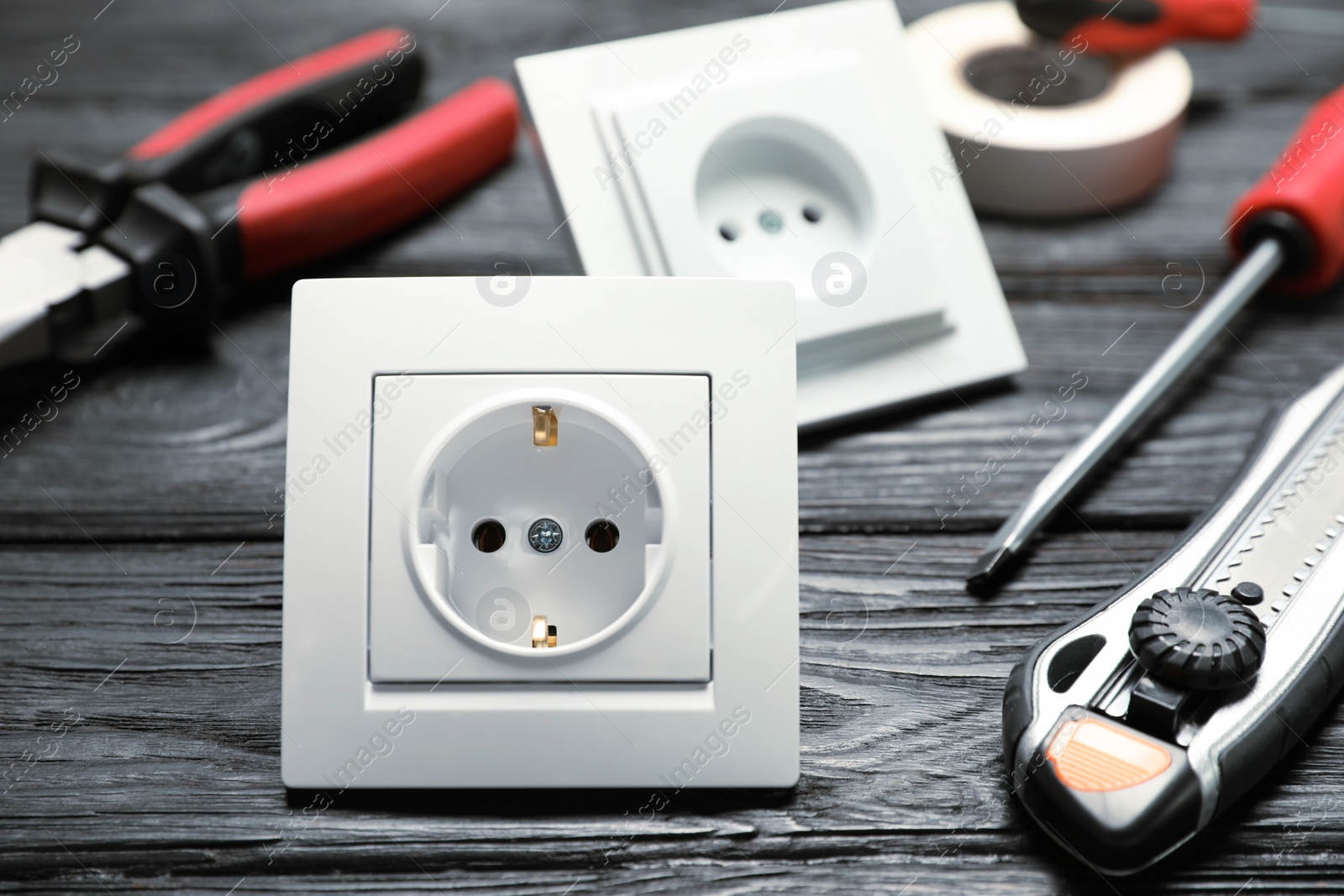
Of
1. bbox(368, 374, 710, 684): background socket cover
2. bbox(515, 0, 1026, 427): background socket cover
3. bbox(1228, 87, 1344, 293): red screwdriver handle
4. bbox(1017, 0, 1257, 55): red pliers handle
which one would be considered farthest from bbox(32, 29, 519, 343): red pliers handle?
bbox(1228, 87, 1344, 293): red screwdriver handle

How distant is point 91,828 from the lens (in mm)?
418

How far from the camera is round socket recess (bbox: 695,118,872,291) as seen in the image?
58cm

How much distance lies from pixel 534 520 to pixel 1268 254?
0.44 m

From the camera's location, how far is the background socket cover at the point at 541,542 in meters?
0.41

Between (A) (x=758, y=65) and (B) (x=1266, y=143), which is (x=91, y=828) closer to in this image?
(A) (x=758, y=65)

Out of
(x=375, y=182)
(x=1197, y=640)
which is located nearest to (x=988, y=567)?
(x=1197, y=640)

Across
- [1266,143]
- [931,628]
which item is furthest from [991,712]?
[1266,143]

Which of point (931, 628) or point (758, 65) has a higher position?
point (758, 65)

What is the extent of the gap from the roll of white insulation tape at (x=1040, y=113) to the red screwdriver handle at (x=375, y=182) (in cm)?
27

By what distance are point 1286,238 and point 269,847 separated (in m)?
0.60

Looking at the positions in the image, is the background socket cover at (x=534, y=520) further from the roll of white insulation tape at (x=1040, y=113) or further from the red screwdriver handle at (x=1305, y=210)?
the red screwdriver handle at (x=1305, y=210)

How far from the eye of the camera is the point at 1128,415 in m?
0.55

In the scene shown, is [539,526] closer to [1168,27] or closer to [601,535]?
[601,535]

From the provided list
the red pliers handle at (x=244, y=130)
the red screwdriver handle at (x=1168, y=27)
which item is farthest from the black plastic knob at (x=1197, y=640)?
the red pliers handle at (x=244, y=130)
